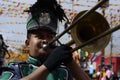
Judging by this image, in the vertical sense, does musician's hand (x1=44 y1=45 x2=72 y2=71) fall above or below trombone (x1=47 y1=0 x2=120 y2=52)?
below

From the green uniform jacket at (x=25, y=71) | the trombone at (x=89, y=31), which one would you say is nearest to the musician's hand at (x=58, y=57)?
the trombone at (x=89, y=31)

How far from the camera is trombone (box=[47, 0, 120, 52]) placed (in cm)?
261

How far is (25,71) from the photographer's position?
3020mm

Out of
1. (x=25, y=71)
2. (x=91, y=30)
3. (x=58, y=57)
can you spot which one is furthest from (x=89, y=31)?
(x=25, y=71)

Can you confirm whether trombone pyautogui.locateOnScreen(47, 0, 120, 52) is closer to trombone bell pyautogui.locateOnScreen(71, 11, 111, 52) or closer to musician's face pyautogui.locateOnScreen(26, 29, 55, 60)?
trombone bell pyautogui.locateOnScreen(71, 11, 111, 52)

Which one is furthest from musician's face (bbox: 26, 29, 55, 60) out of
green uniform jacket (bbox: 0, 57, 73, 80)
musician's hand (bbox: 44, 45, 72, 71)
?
musician's hand (bbox: 44, 45, 72, 71)

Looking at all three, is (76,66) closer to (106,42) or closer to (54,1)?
(106,42)

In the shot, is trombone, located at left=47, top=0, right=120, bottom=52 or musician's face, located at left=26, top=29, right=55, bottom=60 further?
musician's face, located at left=26, top=29, right=55, bottom=60

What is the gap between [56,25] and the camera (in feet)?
10.2

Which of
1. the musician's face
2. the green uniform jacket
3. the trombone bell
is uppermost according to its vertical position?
the trombone bell

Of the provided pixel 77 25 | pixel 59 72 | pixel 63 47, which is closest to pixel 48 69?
pixel 63 47

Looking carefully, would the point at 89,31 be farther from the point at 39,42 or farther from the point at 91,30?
the point at 39,42

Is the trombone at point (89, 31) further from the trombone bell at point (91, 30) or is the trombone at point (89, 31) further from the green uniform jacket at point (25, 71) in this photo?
the green uniform jacket at point (25, 71)

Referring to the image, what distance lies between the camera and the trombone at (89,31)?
8.56 ft
